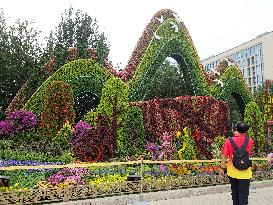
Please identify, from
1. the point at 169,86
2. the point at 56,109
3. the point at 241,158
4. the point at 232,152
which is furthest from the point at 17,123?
the point at 169,86

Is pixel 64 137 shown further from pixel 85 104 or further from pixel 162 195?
pixel 85 104

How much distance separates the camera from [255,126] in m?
19.7

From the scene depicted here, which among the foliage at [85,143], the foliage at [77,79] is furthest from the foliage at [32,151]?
the foliage at [77,79]

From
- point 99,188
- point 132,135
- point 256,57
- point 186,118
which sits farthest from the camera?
point 256,57

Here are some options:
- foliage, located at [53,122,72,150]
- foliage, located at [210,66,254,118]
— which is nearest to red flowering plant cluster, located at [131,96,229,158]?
foliage, located at [210,66,254,118]

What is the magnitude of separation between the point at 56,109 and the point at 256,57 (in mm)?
66151

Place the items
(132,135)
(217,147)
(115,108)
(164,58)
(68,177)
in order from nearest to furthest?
(68,177) < (115,108) < (132,135) < (217,147) < (164,58)

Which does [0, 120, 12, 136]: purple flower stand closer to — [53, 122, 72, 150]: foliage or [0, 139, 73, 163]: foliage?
[0, 139, 73, 163]: foliage

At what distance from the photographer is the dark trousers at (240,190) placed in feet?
20.4

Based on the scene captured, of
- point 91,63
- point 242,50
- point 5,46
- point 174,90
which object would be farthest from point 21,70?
point 242,50

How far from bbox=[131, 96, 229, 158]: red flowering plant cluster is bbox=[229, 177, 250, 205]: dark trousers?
9766 mm

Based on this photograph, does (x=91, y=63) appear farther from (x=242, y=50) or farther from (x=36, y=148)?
(x=242, y=50)

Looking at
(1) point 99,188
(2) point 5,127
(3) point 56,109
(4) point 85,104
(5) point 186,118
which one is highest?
(4) point 85,104

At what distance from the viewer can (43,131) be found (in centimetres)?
1475
